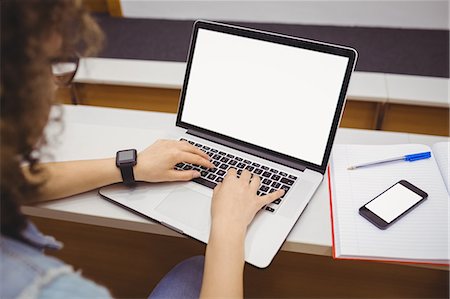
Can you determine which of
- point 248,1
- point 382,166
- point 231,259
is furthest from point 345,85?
point 248,1

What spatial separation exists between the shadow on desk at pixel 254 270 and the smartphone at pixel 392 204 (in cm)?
40

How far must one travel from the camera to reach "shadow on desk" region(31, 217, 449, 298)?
3.96 feet

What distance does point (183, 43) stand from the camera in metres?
2.51

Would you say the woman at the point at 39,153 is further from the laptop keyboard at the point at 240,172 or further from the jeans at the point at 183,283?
the jeans at the point at 183,283

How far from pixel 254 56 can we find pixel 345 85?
0.70 feet

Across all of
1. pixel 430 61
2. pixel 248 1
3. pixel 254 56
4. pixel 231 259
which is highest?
pixel 248 1

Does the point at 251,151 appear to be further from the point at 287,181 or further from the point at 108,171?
the point at 108,171

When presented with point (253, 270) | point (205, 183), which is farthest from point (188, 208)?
point (253, 270)

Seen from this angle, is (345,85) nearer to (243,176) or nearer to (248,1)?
(243,176)

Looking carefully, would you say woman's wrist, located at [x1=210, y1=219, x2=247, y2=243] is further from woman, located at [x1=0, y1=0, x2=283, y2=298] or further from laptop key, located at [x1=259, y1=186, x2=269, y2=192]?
laptop key, located at [x1=259, y1=186, x2=269, y2=192]

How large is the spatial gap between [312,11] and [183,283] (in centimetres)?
216

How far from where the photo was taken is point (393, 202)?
0.84m

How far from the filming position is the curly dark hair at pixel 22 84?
0.51 m

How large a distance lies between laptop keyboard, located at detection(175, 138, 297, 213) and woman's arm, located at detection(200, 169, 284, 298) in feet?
0.08
